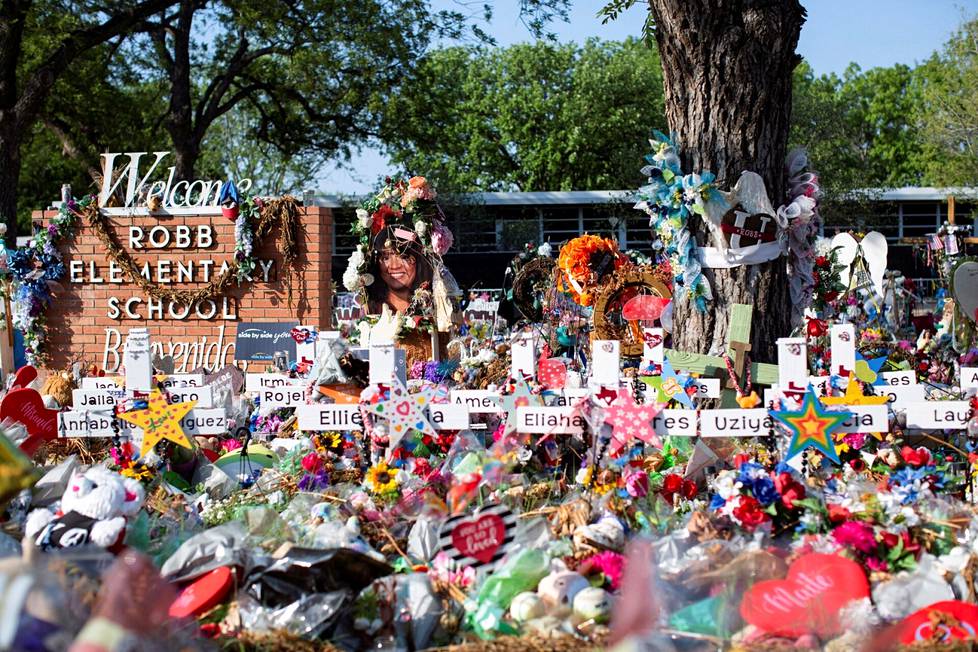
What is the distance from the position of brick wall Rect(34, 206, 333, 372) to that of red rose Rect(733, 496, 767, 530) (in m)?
8.82

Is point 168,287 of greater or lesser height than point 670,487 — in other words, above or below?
above

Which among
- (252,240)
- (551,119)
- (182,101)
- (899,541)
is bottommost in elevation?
(899,541)

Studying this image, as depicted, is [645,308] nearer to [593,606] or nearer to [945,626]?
[593,606]

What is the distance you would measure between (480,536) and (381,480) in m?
1.37

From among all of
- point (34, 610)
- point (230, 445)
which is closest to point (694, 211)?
point (230, 445)

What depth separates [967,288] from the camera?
1089 centimetres

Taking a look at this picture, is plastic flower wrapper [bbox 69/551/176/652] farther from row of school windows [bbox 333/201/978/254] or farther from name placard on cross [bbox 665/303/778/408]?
row of school windows [bbox 333/201/978/254]

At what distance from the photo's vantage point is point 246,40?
22.7 metres

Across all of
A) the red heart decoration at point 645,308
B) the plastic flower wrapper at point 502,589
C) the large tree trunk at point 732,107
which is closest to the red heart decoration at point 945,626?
the plastic flower wrapper at point 502,589

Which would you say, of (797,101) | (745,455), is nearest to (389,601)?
(745,455)

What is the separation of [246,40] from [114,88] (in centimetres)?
314

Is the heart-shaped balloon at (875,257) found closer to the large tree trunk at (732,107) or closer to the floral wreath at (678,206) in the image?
the large tree trunk at (732,107)

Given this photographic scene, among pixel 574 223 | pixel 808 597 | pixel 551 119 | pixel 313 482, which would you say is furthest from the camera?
pixel 551 119

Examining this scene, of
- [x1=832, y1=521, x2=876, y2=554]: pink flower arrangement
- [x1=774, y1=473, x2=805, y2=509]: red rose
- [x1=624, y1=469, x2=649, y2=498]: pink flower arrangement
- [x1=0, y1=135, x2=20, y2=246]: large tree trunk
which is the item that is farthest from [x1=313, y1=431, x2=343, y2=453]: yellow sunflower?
[x1=0, y1=135, x2=20, y2=246]: large tree trunk
